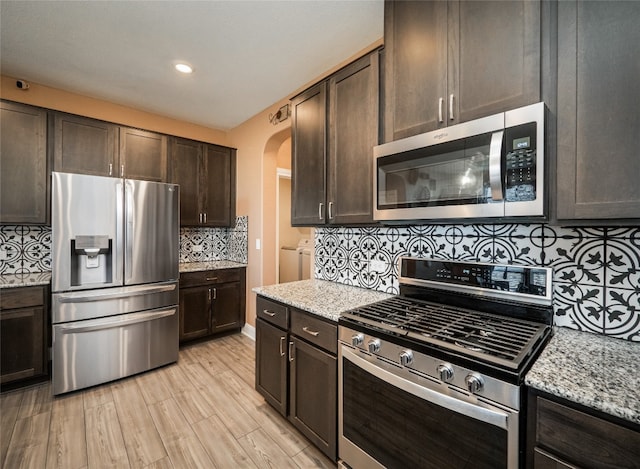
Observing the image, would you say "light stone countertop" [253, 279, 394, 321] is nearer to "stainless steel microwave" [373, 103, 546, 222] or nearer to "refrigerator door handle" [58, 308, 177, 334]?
"stainless steel microwave" [373, 103, 546, 222]

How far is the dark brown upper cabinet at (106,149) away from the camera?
2.62m

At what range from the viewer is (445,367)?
100 cm

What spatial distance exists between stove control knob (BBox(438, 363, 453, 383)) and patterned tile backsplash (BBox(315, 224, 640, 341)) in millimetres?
717

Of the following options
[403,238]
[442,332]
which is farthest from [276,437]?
[403,238]

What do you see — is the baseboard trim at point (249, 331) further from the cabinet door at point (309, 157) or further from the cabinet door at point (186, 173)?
the cabinet door at point (309, 157)

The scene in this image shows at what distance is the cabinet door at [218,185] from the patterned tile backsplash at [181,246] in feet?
0.73

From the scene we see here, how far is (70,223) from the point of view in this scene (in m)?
2.21

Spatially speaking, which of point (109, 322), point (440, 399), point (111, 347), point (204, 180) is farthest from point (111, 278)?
point (440, 399)

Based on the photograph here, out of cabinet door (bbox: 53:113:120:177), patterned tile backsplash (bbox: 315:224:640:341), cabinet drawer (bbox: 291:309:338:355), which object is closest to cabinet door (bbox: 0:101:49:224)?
cabinet door (bbox: 53:113:120:177)

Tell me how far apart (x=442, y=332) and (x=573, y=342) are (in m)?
0.51

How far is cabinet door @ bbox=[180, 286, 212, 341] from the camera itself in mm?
3080

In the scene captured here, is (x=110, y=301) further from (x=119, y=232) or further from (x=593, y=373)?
(x=593, y=373)

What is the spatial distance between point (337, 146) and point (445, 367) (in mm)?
1431

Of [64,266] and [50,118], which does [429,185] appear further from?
[50,118]
